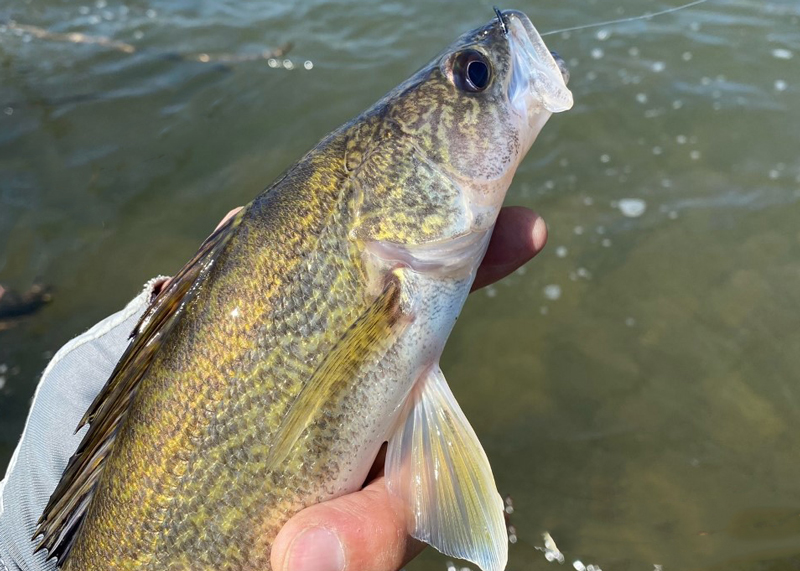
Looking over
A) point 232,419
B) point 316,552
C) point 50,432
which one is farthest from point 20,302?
point 316,552

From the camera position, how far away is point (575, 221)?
450cm

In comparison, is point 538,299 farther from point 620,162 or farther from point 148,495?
point 148,495

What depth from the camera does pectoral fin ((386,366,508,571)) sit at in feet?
6.07

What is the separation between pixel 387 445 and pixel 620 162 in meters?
3.81

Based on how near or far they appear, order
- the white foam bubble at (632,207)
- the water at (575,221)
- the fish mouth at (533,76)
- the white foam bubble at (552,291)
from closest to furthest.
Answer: the fish mouth at (533,76) → the water at (575,221) → the white foam bubble at (552,291) → the white foam bubble at (632,207)

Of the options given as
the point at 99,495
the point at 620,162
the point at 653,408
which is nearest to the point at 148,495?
the point at 99,495

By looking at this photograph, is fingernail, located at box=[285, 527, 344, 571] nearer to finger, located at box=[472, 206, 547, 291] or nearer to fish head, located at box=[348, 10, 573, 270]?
fish head, located at box=[348, 10, 573, 270]

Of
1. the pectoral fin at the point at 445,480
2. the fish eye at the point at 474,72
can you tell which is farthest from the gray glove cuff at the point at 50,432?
the fish eye at the point at 474,72

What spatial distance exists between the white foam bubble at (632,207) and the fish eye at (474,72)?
118 inches

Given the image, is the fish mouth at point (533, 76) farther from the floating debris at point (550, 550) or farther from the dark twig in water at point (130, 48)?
the dark twig in water at point (130, 48)

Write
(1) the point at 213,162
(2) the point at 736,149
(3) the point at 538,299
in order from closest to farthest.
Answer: (3) the point at 538,299
(2) the point at 736,149
(1) the point at 213,162

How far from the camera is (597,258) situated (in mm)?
4234

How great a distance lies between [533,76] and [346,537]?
1511mm

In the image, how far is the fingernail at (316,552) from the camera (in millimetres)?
1601
